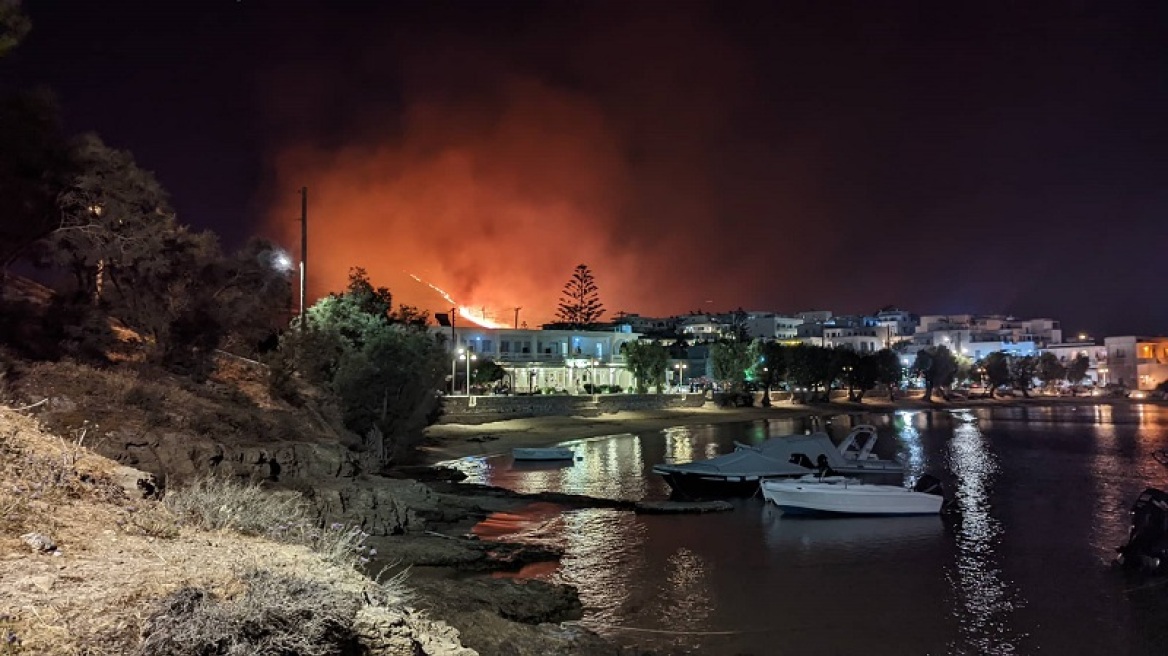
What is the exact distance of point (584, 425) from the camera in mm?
72312

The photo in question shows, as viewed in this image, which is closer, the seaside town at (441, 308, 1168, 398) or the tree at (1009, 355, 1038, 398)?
the seaside town at (441, 308, 1168, 398)

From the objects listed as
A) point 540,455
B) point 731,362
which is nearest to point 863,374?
point 731,362

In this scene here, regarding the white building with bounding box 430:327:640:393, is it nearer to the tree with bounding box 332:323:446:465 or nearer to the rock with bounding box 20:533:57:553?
the tree with bounding box 332:323:446:465

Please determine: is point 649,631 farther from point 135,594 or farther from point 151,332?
point 151,332

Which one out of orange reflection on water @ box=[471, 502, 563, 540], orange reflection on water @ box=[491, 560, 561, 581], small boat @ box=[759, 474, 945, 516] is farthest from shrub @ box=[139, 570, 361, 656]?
small boat @ box=[759, 474, 945, 516]

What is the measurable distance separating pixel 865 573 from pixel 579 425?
170 feet

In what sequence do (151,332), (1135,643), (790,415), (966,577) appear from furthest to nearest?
(790,415), (151,332), (966,577), (1135,643)

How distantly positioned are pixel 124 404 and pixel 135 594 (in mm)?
14907

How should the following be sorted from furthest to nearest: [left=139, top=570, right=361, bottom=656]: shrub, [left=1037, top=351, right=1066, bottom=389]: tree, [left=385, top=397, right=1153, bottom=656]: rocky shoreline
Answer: [left=1037, top=351, right=1066, bottom=389]: tree → [left=385, top=397, right=1153, bottom=656]: rocky shoreline → [left=139, top=570, right=361, bottom=656]: shrub

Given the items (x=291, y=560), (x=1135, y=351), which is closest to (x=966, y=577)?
(x=291, y=560)

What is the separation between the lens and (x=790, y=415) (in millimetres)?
99625

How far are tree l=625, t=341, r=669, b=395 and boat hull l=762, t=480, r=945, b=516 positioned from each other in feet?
224

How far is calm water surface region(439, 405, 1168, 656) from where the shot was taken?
15.5m

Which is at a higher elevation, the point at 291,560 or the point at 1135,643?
the point at 291,560
